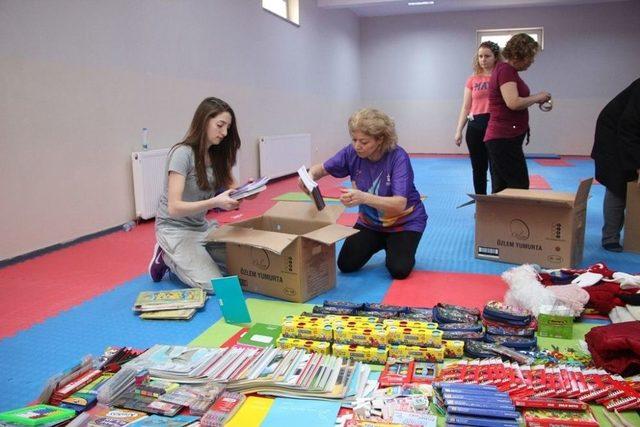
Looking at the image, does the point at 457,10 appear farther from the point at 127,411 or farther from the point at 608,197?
the point at 127,411

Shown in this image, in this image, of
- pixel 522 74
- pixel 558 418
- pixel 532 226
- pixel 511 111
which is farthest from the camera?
pixel 522 74

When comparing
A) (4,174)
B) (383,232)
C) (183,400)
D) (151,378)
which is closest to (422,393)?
(183,400)

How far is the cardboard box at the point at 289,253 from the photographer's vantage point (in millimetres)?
2560

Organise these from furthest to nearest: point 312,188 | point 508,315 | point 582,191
Result: point 582,191
point 312,188
point 508,315

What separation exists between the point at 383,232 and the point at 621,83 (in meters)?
8.94

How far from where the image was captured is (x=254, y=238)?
101 inches

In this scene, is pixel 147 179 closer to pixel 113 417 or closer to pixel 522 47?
pixel 522 47

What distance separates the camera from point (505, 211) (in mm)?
3217

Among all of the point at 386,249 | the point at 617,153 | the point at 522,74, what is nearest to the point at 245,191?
the point at 386,249

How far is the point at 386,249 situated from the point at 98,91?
248 cm


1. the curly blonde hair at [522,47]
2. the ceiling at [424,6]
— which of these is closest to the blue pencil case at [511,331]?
the curly blonde hair at [522,47]

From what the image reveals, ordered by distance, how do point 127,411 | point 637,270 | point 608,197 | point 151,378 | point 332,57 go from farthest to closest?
point 332,57, point 608,197, point 637,270, point 151,378, point 127,411

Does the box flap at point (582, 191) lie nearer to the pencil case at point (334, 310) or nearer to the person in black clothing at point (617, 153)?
the person in black clothing at point (617, 153)

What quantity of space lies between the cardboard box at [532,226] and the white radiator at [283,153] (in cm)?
388
